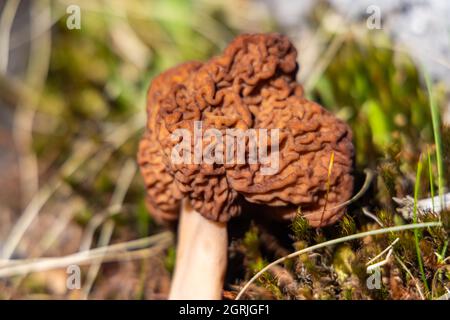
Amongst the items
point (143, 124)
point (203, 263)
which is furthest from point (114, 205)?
point (203, 263)

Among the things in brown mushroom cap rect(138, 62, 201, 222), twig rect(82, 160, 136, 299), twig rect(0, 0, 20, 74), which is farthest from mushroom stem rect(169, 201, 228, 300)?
twig rect(0, 0, 20, 74)

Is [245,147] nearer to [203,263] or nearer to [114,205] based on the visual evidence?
[203,263]

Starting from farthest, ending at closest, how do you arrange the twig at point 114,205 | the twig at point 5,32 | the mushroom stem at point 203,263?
1. the twig at point 5,32
2. the twig at point 114,205
3. the mushroom stem at point 203,263

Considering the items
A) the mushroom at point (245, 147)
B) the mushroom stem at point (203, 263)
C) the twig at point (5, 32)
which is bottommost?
the mushroom stem at point (203, 263)

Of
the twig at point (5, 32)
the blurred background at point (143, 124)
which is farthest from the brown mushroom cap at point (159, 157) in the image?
the twig at point (5, 32)

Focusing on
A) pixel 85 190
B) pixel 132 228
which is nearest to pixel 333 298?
pixel 132 228

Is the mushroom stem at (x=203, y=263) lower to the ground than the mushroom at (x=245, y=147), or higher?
lower

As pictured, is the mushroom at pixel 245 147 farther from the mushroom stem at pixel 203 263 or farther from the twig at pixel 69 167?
the twig at pixel 69 167

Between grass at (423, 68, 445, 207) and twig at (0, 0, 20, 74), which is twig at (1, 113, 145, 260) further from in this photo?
grass at (423, 68, 445, 207)
